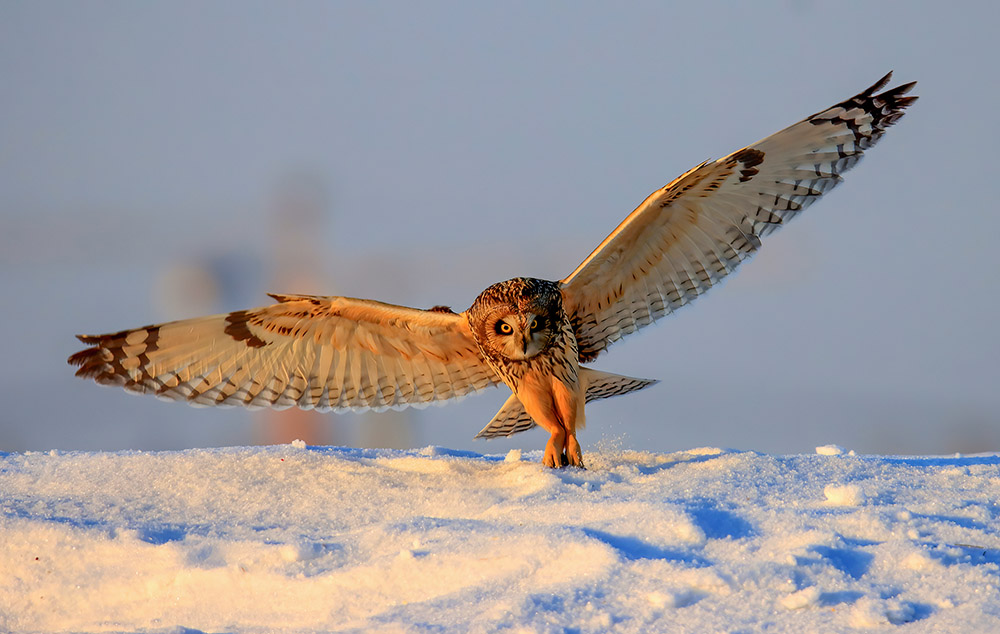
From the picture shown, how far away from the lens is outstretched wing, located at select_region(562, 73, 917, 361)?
454 cm

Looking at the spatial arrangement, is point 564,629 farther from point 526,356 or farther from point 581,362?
point 581,362

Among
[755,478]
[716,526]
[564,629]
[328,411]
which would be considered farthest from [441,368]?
[564,629]

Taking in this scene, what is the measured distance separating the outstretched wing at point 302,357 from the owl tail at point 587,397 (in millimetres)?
251

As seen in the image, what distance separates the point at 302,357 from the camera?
189 inches

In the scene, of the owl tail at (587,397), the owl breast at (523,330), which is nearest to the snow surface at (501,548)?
the owl breast at (523,330)

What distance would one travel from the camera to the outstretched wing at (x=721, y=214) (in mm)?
4543

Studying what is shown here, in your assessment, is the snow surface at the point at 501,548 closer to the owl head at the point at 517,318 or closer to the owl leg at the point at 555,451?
the owl leg at the point at 555,451

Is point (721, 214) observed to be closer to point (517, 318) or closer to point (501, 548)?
point (517, 318)

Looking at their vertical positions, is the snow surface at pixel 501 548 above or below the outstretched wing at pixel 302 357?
below

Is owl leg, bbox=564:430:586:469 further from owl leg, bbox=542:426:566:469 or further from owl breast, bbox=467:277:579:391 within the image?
owl breast, bbox=467:277:579:391

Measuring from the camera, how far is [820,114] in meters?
4.59

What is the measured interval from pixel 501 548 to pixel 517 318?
62.2 inches

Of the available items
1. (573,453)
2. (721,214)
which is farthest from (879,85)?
(573,453)

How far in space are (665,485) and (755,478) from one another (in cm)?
40
